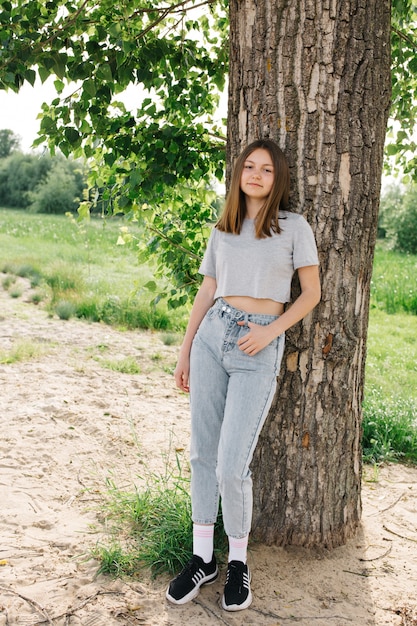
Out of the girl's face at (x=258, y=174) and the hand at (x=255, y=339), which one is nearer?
the hand at (x=255, y=339)

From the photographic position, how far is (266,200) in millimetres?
2693

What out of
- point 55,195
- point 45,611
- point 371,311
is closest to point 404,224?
point 371,311

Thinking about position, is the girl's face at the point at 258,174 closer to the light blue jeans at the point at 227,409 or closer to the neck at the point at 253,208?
the neck at the point at 253,208

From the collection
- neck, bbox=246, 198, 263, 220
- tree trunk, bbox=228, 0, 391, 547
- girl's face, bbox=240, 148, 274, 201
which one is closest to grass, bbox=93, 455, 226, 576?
tree trunk, bbox=228, 0, 391, 547

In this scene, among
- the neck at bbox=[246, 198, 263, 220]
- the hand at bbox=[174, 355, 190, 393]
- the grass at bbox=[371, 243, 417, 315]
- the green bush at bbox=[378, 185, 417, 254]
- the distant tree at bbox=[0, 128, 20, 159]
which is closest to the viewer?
the neck at bbox=[246, 198, 263, 220]

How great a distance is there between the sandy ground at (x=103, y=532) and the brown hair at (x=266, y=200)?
1.57 metres

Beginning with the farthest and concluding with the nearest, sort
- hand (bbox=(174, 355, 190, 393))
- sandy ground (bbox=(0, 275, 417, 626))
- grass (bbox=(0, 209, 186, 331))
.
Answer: grass (bbox=(0, 209, 186, 331)), hand (bbox=(174, 355, 190, 393)), sandy ground (bbox=(0, 275, 417, 626))

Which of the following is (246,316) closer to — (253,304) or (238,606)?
(253,304)

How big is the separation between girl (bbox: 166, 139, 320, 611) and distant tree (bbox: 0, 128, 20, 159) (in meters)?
50.9

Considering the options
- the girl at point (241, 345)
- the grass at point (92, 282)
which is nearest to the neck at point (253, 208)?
the girl at point (241, 345)

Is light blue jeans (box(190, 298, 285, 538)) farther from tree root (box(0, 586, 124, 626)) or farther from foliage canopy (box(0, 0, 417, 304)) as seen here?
foliage canopy (box(0, 0, 417, 304))

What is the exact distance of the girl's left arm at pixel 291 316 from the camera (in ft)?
8.33

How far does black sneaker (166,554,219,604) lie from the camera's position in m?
2.67

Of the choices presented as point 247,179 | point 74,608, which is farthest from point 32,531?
point 247,179
